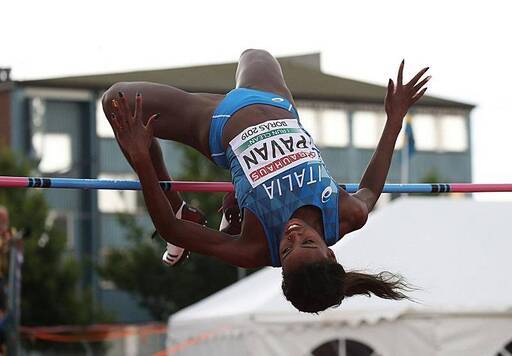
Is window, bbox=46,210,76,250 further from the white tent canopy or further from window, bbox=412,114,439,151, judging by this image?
the white tent canopy

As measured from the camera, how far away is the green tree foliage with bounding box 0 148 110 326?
28734mm

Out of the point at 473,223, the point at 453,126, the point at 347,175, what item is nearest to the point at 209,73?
the point at 347,175

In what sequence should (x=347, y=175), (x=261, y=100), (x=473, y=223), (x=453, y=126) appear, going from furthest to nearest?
(x=453, y=126) < (x=347, y=175) < (x=473, y=223) < (x=261, y=100)

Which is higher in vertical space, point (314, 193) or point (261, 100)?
point (261, 100)

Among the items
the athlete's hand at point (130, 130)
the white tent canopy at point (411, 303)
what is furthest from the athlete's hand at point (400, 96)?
the white tent canopy at point (411, 303)

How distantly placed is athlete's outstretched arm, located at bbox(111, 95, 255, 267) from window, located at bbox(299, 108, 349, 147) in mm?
37791

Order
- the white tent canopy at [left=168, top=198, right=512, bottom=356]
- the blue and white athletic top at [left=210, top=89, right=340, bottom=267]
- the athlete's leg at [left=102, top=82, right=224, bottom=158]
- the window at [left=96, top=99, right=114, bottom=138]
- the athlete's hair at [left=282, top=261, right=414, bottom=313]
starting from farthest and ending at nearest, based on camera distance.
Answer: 1. the window at [left=96, top=99, right=114, bottom=138]
2. the white tent canopy at [left=168, top=198, right=512, bottom=356]
3. the athlete's leg at [left=102, top=82, right=224, bottom=158]
4. the blue and white athletic top at [left=210, top=89, right=340, bottom=267]
5. the athlete's hair at [left=282, top=261, right=414, bottom=313]

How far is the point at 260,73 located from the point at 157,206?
1197 millimetres

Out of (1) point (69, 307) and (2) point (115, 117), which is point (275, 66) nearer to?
(2) point (115, 117)

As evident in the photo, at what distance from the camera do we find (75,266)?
96.6ft

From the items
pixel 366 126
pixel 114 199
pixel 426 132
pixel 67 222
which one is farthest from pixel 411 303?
pixel 426 132

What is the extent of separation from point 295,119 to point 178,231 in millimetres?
932

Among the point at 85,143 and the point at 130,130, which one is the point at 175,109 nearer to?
the point at 130,130

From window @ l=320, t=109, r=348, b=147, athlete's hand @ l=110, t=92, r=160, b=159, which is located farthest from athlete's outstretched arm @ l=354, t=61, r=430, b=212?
window @ l=320, t=109, r=348, b=147
